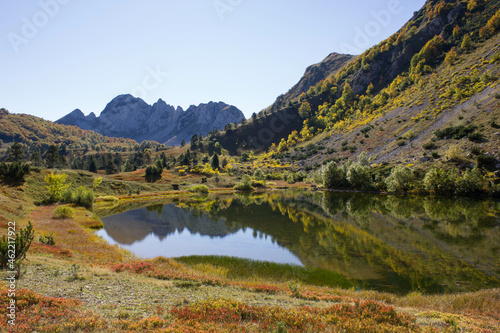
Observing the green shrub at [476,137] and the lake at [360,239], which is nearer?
the lake at [360,239]

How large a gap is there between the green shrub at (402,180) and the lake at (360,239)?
16.6 metres

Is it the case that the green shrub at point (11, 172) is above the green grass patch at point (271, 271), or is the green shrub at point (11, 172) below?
above

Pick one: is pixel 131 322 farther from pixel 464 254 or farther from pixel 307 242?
pixel 464 254

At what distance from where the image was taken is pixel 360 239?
33375 millimetres

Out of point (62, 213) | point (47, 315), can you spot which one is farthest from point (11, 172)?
point (47, 315)

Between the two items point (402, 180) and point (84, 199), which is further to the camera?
point (402, 180)

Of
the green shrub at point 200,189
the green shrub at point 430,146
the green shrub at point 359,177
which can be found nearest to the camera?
the green shrub at point 430,146

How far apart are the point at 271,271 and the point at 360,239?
1601 cm

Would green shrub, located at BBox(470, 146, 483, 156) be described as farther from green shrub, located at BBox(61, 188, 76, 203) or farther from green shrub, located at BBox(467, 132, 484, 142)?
green shrub, located at BBox(61, 188, 76, 203)

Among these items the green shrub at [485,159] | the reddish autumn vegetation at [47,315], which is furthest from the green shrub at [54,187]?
the green shrub at [485,159]

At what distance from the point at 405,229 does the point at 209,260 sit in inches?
1193

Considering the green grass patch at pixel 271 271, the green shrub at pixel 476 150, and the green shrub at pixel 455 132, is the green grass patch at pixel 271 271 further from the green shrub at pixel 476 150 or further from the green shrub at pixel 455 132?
the green shrub at pixel 455 132

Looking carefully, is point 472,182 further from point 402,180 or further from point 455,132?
point 455,132

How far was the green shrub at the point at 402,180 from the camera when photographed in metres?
75.0
